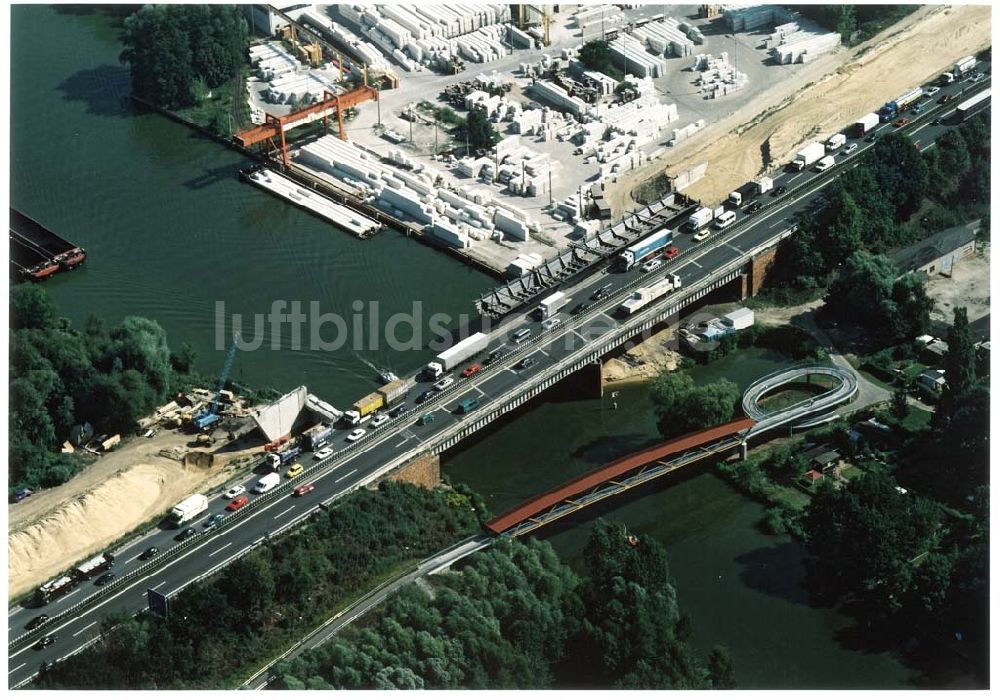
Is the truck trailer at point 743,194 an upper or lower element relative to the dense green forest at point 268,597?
upper

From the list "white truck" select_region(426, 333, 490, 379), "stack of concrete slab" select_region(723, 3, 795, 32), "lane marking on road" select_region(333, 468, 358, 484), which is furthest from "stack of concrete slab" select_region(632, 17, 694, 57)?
"lane marking on road" select_region(333, 468, 358, 484)

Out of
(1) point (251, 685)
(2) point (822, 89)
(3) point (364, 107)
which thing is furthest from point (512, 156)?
(1) point (251, 685)

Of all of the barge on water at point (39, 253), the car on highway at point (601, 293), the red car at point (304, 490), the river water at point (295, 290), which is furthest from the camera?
the barge on water at point (39, 253)

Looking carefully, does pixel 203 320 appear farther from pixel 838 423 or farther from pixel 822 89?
pixel 822 89

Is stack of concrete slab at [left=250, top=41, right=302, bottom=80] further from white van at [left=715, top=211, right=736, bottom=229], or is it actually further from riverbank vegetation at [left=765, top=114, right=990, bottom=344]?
riverbank vegetation at [left=765, top=114, right=990, bottom=344]

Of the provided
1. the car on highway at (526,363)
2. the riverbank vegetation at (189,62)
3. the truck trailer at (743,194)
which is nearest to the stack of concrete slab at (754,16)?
the truck trailer at (743,194)

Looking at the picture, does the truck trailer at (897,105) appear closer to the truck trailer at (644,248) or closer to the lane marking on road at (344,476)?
the truck trailer at (644,248)

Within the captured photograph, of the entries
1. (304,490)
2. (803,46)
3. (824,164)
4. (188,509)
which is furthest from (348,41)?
(188,509)
